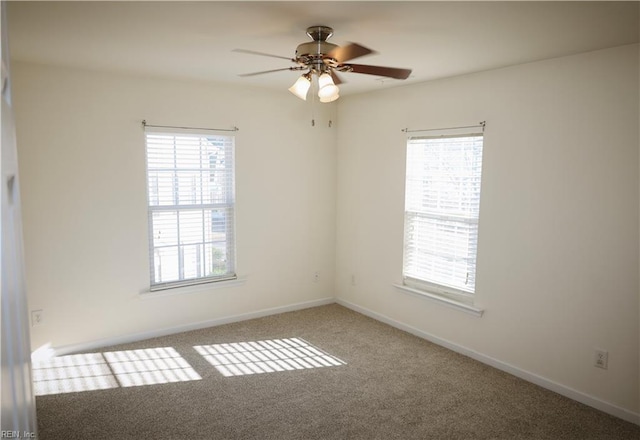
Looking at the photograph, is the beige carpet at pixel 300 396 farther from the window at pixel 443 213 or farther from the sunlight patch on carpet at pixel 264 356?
the window at pixel 443 213

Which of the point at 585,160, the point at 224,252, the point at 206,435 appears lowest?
the point at 206,435

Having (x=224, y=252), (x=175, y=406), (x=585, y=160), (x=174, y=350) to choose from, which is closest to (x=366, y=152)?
(x=224, y=252)

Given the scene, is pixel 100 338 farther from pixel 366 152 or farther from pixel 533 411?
pixel 533 411

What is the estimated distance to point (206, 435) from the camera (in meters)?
2.73

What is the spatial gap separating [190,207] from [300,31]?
7.57 ft

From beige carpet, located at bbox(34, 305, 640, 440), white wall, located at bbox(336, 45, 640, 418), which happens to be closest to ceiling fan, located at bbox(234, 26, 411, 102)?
white wall, located at bbox(336, 45, 640, 418)

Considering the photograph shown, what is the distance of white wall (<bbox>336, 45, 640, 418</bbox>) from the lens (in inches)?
115

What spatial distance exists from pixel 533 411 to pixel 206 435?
7.00 feet

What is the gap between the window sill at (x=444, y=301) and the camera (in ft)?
12.6

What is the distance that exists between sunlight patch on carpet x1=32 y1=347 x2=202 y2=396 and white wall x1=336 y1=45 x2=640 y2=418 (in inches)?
88.5

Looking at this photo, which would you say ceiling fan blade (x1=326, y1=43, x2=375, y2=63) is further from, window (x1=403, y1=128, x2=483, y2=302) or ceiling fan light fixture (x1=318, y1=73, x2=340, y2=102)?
window (x1=403, y1=128, x2=483, y2=302)

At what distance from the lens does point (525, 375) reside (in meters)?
3.49

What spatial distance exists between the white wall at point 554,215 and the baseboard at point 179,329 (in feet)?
4.39

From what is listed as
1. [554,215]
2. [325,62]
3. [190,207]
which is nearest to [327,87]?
[325,62]
